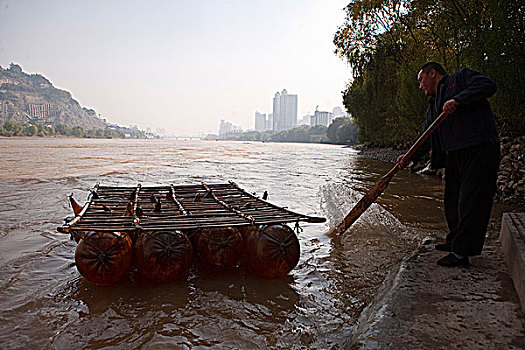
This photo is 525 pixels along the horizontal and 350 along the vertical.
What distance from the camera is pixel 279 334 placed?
3.70 metres

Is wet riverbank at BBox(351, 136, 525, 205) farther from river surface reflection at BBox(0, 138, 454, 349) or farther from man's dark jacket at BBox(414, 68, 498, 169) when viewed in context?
Answer: man's dark jacket at BBox(414, 68, 498, 169)

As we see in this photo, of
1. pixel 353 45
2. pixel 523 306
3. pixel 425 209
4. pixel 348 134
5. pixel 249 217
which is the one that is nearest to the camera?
pixel 523 306

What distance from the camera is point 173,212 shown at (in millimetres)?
5629

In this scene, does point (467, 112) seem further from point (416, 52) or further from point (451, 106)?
point (416, 52)

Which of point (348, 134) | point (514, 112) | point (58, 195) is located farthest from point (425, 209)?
point (348, 134)

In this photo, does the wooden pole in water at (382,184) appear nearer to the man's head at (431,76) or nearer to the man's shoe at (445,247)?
the man's head at (431,76)

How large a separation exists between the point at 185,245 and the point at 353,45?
31.1 metres

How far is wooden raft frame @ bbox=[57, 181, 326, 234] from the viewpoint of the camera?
15.3ft

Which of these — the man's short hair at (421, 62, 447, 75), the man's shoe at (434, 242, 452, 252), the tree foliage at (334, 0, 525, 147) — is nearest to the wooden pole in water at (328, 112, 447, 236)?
the man's short hair at (421, 62, 447, 75)

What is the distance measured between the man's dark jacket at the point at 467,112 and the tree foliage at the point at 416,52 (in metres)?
9.07

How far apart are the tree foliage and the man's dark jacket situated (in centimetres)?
907

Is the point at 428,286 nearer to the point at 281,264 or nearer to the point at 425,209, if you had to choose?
the point at 281,264

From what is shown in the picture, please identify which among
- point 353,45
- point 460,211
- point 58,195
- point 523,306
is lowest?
point 58,195

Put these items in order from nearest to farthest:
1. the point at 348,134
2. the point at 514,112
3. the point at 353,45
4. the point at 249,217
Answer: the point at 249,217
the point at 514,112
the point at 353,45
the point at 348,134
